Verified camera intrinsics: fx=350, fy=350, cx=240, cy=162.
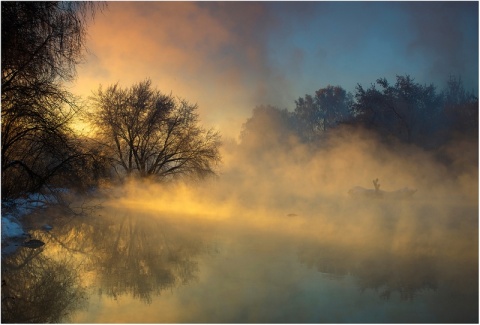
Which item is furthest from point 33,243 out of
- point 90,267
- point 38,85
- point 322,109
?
point 322,109

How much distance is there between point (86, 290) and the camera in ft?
17.2

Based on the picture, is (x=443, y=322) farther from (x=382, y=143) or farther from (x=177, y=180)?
(x=382, y=143)

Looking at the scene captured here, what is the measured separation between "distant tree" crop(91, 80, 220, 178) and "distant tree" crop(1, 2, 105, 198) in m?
13.0

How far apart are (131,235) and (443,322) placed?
721 cm

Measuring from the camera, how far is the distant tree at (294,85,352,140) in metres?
45.4

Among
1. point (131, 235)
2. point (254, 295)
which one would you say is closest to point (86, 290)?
point (254, 295)

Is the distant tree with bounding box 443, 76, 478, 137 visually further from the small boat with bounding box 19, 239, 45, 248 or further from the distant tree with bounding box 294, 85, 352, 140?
the small boat with bounding box 19, 239, 45, 248

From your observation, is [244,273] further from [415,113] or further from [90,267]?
[415,113]

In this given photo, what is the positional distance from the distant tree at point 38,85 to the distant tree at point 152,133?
13.0m

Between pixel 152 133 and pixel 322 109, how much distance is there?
30.9 metres

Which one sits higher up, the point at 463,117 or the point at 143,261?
the point at 463,117

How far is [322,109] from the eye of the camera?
46.9 metres

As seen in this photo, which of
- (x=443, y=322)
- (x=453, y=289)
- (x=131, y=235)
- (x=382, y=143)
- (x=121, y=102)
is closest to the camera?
(x=443, y=322)

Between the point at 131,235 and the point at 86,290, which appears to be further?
the point at 131,235
